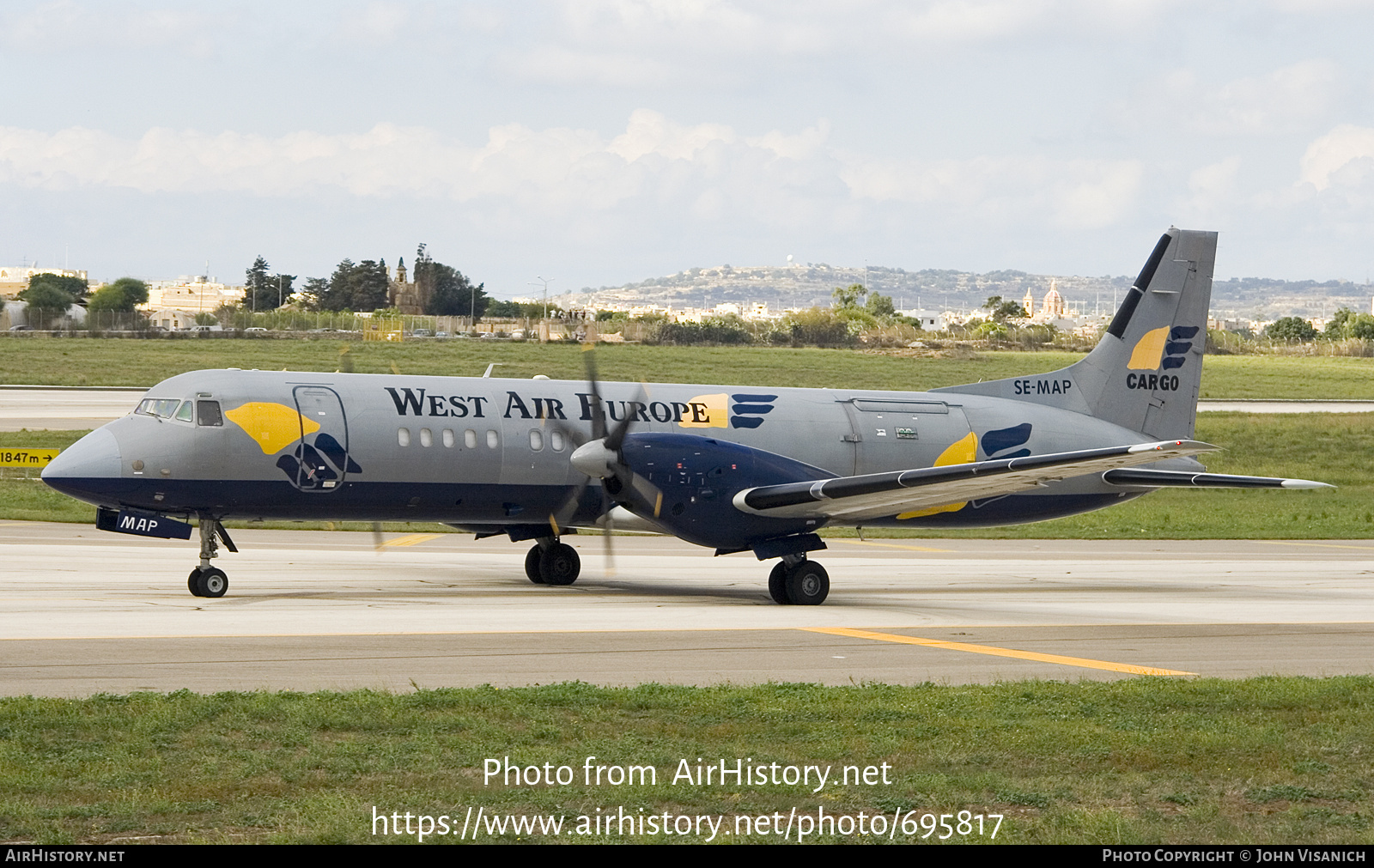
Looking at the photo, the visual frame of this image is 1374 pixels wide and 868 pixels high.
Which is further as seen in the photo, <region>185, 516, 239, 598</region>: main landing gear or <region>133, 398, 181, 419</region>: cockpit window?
<region>133, 398, 181, 419</region>: cockpit window

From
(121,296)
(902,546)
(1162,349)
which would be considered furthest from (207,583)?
(121,296)

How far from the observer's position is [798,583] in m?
21.9

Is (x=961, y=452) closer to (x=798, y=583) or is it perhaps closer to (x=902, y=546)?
(x=798, y=583)

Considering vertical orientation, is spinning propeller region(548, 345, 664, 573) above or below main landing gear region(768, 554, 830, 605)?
above

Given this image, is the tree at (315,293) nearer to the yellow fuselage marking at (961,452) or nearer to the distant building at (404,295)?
the distant building at (404,295)

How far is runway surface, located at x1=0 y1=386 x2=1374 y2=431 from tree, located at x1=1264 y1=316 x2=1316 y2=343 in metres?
97.3

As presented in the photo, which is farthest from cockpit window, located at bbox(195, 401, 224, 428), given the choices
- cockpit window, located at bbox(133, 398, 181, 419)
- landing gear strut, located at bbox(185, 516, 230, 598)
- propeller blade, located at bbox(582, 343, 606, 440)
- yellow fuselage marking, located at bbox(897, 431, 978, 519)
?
yellow fuselage marking, located at bbox(897, 431, 978, 519)

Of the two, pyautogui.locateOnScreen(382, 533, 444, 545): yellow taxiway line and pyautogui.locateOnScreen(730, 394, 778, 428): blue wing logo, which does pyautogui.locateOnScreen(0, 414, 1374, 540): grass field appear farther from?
pyautogui.locateOnScreen(730, 394, 778, 428): blue wing logo

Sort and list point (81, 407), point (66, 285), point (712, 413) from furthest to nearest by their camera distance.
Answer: point (66, 285) < point (81, 407) < point (712, 413)

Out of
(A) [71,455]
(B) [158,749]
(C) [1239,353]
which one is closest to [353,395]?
(A) [71,455]

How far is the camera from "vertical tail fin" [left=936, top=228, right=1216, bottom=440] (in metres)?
27.8

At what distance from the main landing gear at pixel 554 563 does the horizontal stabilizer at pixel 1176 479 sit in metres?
9.27

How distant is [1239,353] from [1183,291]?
112 m

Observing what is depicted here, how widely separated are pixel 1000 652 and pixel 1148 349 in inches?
485
